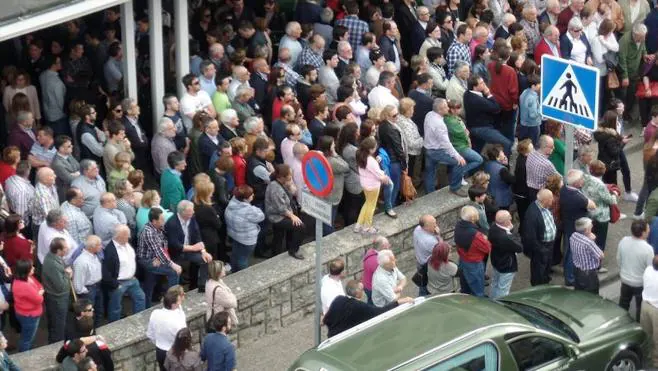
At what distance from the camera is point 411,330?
1391 centimetres

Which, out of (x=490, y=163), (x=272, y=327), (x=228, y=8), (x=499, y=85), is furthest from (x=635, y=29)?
(x=272, y=327)

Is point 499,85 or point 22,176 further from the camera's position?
point 499,85

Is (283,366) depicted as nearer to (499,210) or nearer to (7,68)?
(499,210)

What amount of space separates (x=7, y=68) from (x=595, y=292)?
7530mm

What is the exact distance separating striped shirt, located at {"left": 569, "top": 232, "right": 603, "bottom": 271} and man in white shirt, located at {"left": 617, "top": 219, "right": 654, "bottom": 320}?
291 millimetres

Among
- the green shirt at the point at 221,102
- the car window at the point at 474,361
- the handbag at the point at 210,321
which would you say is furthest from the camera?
the green shirt at the point at 221,102

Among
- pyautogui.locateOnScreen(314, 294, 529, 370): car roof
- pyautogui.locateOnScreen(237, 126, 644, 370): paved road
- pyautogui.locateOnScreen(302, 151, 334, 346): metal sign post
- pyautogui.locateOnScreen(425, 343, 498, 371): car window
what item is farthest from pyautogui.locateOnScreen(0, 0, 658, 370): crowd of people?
pyautogui.locateOnScreen(425, 343, 498, 371): car window

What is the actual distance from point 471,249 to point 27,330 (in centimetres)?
488

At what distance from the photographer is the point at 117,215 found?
15773 millimetres

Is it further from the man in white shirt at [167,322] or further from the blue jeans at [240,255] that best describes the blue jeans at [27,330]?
the blue jeans at [240,255]

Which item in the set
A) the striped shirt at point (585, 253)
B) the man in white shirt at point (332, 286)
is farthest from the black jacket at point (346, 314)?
the striped shirt at point (585, 253)

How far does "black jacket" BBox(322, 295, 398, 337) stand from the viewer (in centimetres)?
1508

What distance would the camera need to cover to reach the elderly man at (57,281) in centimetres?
1493

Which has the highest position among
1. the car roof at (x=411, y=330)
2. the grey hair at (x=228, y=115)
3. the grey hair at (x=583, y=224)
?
the grey hair at (x=228, y=115)
